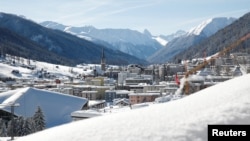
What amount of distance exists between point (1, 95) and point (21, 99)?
8.12 meters

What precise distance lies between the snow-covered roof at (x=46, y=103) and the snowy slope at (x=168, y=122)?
190ft

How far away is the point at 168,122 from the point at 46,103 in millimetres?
67759

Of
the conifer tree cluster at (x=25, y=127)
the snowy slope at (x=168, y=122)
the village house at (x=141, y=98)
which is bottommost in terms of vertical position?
the village house at (x=141, y=98)

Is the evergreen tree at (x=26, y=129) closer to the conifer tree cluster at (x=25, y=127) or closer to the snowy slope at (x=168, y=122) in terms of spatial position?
the conifer tree cluster at (x=25, y=127)

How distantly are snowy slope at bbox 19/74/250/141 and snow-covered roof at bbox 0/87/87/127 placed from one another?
58.0 metres

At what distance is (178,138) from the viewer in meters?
6.31

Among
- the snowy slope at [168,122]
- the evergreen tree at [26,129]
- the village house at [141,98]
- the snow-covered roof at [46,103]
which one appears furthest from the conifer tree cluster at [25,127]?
the village house at [141,98]

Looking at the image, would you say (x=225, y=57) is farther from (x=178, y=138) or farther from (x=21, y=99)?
(x=178, y=138)

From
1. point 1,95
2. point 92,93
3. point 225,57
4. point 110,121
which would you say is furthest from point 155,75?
point 110,121

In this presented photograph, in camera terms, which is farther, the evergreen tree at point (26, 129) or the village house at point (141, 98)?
the village house at point (141, 98)

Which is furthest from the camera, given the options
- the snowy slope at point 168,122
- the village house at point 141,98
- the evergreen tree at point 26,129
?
the village house at point 141,98

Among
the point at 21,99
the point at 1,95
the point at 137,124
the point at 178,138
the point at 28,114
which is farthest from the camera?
the point at 1,95

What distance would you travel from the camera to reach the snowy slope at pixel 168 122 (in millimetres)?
6414

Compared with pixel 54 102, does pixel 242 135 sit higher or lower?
higher
